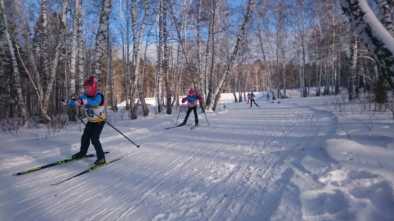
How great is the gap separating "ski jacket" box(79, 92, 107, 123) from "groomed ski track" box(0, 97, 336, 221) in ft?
3.41

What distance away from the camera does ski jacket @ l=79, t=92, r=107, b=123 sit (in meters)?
5.82

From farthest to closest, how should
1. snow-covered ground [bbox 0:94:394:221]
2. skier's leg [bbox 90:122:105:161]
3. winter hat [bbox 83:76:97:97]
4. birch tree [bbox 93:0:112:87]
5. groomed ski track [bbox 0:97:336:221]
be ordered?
birch tree [bbox 93:0:112:87] → winter hat [bbox 83:76:97:97] → skier's leg [bbox 90:122:105:161] → groomed ski track [bbox 0:97:336:221] → snow-covered ground [bbox 0:94:394:221]

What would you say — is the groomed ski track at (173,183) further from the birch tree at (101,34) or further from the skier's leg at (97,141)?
the birch tree at (101,34)

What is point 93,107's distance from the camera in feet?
19.1

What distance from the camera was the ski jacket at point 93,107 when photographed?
19.1 feet

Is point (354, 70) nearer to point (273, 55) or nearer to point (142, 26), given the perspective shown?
point (142, 26)

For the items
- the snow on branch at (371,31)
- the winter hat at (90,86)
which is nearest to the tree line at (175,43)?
the snow on branch at (371,31)

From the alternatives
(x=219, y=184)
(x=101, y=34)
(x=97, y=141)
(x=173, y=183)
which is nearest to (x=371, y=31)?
(x=219, y=184)

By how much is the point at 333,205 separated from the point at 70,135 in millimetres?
9013

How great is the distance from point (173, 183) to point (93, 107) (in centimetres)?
273

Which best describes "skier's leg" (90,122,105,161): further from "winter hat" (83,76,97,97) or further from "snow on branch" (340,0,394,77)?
"snow on branch" (340,0,394,77)

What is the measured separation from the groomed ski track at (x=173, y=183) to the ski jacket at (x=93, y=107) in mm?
1040

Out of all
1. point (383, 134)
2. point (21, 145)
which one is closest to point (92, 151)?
point (21, 145)

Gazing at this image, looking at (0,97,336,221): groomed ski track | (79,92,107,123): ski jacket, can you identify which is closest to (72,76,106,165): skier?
(79,92,107,123): ski jacket
